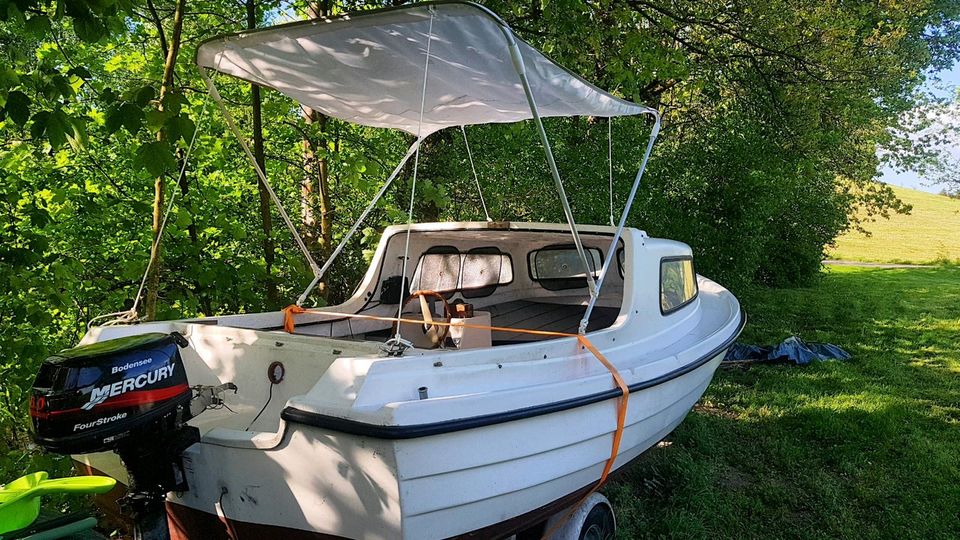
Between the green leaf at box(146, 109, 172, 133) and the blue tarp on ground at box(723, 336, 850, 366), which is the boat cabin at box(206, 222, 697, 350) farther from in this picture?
the blue tarp on ground at box(723, 336, 850, 366)

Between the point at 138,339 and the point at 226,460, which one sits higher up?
the point at 138,339

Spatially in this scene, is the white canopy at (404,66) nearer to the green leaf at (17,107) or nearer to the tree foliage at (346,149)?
the tree foliage at (346,149)

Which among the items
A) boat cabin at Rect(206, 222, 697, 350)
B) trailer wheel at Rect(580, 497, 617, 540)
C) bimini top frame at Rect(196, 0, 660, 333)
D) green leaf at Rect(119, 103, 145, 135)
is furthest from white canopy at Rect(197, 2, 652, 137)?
trailer wheel at Rect(580, 497, 617, 540)

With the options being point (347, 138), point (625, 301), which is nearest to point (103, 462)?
point (625, 301)

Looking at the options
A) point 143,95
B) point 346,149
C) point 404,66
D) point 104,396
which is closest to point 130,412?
point 104,396

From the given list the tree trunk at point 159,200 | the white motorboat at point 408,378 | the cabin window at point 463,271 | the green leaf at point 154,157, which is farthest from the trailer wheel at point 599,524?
the tree trunk at point 159,200

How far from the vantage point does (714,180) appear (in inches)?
348

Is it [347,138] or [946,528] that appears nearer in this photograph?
[946,528]

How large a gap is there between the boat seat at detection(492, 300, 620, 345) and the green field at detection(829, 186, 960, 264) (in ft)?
54.7

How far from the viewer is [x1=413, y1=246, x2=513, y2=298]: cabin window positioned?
5.13m

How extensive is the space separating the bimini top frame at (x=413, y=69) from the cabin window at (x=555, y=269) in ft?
5.29

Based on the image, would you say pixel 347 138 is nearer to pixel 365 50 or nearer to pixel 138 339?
pixel 365 50

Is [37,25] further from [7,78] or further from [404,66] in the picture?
[404,66]

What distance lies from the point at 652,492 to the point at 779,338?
557 centimetres
